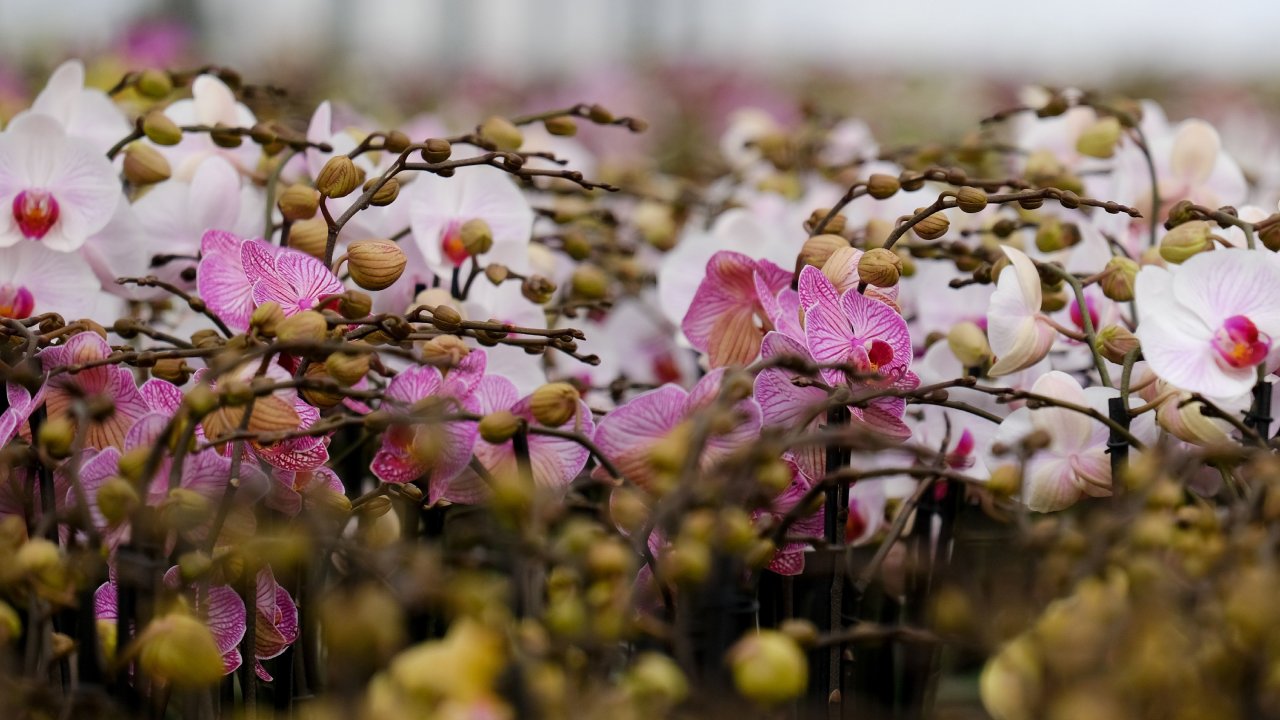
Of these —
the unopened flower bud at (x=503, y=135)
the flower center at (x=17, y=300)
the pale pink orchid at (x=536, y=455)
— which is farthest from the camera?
the unopened flower bud at (x=503, y=135)

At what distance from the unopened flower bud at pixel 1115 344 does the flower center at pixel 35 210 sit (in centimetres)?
56

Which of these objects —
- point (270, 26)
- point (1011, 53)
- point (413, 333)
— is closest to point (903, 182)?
point (413, 333)

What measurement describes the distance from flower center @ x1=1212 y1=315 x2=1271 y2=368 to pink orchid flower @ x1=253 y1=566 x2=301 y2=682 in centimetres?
44

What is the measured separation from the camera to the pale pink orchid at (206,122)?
87cm

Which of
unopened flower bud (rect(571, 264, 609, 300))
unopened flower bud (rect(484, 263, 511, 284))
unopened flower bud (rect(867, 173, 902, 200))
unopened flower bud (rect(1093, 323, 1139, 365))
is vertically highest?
unopened flower bud (rect(867, 173, 902, 200))

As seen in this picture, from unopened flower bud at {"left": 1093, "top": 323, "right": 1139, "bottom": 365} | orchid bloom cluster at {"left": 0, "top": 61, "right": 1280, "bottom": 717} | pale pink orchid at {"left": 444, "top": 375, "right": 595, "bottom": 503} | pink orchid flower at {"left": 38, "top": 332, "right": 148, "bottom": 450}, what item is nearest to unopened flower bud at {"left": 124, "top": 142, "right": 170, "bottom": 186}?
orchid bloom cluster at {"left": 0, "top": 61, "right": 1280, "bottom": 717}

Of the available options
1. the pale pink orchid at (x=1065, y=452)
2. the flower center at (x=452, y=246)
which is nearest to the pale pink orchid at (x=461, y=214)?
the flower center at (x=452, y=246)

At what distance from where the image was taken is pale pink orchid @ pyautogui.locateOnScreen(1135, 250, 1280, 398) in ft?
1.94

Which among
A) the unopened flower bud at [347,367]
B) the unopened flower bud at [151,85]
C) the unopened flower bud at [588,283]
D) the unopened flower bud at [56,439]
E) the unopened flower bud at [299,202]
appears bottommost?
the unopened flower bud at [588,283]

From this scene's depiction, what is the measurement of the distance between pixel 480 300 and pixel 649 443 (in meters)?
0.28

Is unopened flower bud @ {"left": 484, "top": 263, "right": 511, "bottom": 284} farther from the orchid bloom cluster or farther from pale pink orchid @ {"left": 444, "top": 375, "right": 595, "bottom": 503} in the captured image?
pale pink orchid @ {"left": 444, "top": 375, "right": 595, "bottom": 503}

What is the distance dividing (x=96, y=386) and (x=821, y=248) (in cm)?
36

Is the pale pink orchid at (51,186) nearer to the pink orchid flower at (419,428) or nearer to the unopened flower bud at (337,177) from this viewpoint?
the unopened flower bud at (337,177)

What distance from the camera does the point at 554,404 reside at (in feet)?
1.82
